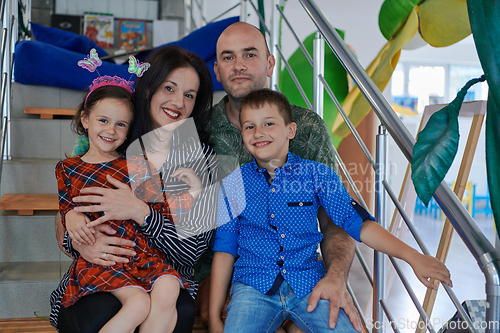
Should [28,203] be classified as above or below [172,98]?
below

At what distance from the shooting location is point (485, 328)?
0.65 metres

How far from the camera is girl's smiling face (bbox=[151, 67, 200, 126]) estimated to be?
125 cm

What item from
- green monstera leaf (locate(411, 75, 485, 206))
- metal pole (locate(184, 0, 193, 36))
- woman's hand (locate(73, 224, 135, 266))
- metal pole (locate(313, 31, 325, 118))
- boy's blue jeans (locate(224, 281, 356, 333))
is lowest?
boy's blue jeans (locate(224, 281, 356, 333))

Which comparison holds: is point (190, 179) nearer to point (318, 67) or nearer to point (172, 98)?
point (172, 98)

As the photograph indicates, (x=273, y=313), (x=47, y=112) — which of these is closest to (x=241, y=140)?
(x=273, y=313)

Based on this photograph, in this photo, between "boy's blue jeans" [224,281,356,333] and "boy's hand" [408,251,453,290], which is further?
"boy's blue jeans" [224,281,356,333]

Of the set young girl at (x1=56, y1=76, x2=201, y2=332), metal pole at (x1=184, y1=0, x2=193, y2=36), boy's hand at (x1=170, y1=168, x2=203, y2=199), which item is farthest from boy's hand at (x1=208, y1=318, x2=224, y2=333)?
metal pole at (x1=184, y1=0, x2=193, y2=36)

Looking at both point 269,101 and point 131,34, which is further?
point 131,34

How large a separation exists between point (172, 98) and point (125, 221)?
0.42m

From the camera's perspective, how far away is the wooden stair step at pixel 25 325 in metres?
1.20

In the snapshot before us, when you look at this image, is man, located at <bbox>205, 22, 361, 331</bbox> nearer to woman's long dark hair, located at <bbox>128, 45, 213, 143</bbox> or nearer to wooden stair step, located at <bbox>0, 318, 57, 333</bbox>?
woman's long dark hair, located at <bbox>128, 45, 213, 143</bbox>

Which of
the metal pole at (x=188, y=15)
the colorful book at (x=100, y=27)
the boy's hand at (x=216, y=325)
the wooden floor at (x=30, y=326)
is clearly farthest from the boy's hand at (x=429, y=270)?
the colorful book at (x=100, y=27)

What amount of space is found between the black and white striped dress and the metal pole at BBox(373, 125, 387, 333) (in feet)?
1.55

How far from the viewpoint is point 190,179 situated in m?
1.15
